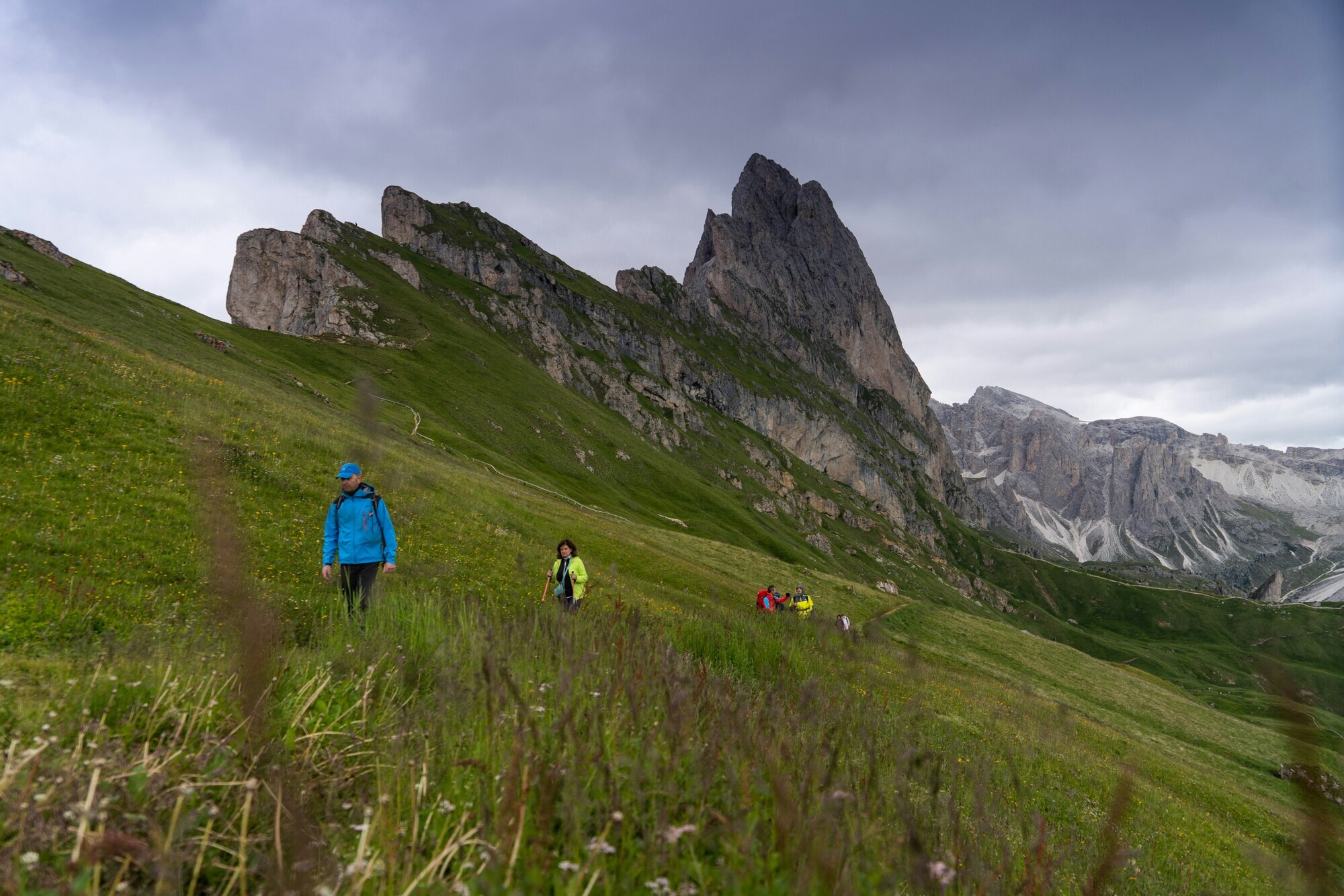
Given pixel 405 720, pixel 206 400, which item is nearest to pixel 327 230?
pixel 206 400

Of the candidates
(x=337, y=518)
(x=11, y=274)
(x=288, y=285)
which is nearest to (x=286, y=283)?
(x=288, y=285)

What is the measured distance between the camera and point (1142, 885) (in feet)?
23.5

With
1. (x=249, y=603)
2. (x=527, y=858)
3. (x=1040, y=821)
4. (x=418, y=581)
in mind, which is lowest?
(x=418, y=581)

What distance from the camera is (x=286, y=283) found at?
352 feet

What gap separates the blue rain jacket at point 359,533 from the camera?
34.5 feet

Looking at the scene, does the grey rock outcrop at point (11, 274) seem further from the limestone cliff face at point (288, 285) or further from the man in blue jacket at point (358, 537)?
the limestone cliff face at point (288, 285)

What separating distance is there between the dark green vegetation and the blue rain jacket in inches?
48.9

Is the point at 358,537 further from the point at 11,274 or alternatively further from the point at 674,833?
the point at 11,274

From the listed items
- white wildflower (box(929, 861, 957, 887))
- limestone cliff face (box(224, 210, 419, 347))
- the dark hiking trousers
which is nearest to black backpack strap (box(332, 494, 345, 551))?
the dark hiking trousers

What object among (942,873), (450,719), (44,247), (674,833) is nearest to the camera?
(942,873)

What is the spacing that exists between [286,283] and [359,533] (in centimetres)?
11870

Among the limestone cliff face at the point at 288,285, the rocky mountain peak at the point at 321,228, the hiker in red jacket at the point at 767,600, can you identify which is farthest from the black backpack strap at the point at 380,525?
the rocky mountain peak at the point at 321,228

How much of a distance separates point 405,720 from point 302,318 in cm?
11707

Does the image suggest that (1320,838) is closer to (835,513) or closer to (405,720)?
(405,720)
